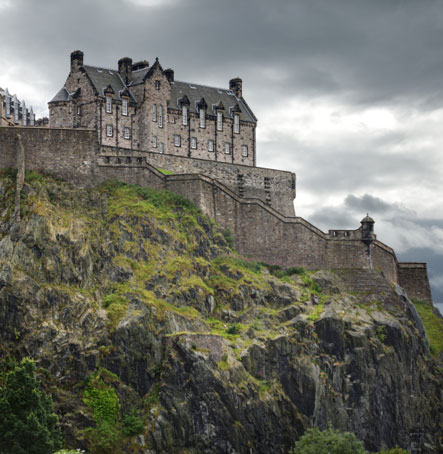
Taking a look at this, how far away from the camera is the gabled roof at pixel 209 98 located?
99.4 metres

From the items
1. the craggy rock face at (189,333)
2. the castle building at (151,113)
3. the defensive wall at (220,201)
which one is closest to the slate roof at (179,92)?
the castle building at (151,113)

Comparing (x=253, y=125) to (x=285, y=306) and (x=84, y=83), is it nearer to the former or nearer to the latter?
(x=84, y=83)

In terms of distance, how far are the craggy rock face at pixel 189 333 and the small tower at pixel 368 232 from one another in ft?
15.3

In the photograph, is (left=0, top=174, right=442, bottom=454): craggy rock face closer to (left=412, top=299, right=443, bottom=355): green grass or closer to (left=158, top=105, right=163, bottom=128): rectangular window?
(left=412, top=299, right=443, bottom=355): green grass

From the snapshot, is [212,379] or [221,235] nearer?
[212,379]

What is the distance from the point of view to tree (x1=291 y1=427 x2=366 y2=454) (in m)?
66.5

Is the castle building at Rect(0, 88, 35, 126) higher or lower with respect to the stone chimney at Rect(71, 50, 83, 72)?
higher

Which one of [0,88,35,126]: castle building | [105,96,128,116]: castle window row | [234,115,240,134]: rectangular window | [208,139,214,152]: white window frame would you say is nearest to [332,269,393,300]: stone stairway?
[208,139,214,152]: white window frame

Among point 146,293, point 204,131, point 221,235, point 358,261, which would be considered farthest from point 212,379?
point 204,131

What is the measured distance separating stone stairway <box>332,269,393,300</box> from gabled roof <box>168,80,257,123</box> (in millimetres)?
26259

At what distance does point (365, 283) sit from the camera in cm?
8506

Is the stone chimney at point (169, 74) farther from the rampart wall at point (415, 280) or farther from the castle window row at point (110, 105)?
the rampart wall at point (415, 280)

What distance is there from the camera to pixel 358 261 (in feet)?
284

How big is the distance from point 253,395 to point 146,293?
11.5m
